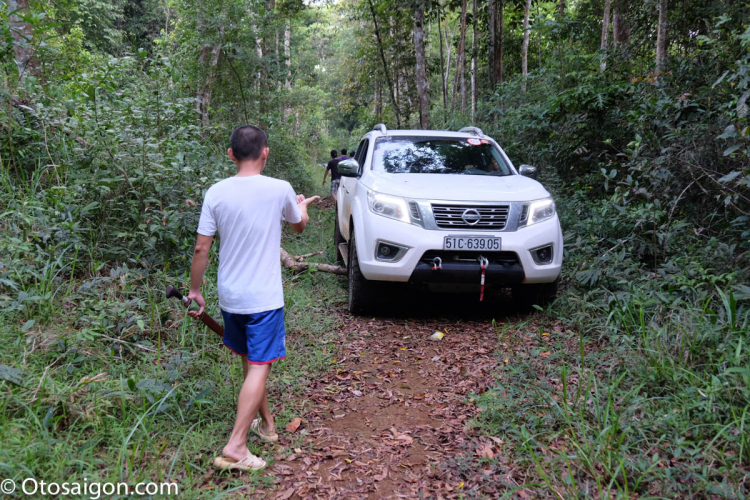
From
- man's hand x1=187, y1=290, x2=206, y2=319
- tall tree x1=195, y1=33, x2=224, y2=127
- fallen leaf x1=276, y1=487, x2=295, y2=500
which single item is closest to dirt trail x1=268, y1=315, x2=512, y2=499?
fallen leaf x1=276, y1=487, x2=295, y2=500

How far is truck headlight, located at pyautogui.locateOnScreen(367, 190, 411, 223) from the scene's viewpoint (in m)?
4.95

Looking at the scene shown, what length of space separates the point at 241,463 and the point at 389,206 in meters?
2.86

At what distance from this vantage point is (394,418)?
354cm

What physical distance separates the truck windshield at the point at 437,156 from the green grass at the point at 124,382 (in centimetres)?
213

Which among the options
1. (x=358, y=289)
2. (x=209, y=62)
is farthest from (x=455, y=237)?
(x=209, y=62)

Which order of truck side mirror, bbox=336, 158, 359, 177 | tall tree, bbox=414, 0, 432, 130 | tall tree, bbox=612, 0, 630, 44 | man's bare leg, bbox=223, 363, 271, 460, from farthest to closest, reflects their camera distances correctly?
tall tree, bbox=414, 0, 432, 130 → tall tree, bbox=612, 0, 630, 44 → truck side mirror, bbox=336, 158, 359, 177 → man's bare leg, bbox=223, 363, 271, 460

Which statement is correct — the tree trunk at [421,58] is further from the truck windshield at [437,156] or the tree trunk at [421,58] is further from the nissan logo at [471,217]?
the nissan logo at [471,217]

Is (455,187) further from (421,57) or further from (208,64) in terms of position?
(208,64)

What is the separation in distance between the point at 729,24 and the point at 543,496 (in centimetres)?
755

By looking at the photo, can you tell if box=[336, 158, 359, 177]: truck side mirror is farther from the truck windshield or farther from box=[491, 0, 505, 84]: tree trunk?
box=[491, 0, 505, 84]: tree trunk

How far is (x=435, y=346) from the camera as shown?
479 centimetres

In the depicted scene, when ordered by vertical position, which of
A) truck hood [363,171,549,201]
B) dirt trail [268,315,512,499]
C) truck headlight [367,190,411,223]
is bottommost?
dirt trail [268,315,512,499]

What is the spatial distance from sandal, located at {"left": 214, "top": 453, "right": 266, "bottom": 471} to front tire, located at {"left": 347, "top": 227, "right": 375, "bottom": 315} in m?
2.67

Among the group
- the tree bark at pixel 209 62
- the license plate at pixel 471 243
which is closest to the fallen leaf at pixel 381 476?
the license plate at pixel 471 243
